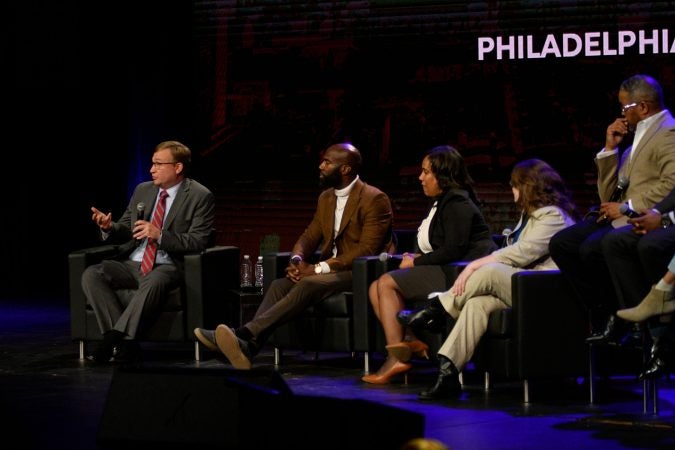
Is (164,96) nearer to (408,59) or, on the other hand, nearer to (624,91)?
(408,59)

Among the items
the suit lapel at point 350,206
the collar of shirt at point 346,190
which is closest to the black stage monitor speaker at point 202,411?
the suit lapel at point 350,206

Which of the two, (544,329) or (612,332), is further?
(544,329)

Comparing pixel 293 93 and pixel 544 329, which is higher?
pixel 293 93

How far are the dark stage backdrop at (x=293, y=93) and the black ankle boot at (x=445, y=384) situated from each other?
2.68m

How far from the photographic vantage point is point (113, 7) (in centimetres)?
961

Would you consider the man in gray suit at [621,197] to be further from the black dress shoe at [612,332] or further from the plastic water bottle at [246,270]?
the plastic water bottle at [246,270]

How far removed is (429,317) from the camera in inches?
235

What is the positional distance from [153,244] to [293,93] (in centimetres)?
214

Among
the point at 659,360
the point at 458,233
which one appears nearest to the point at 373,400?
the point at 659,360

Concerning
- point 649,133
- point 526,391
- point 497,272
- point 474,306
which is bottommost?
point 526,391

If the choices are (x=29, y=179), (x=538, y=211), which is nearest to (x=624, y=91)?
(x=538, y=211)

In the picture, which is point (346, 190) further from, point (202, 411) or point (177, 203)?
point (202, 411)

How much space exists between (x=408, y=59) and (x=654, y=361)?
387 cm

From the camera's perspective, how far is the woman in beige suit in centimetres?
571
